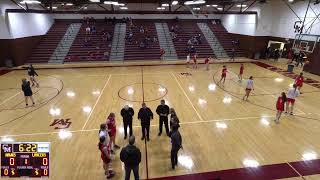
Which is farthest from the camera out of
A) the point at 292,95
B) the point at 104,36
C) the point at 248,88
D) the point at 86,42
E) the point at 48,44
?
the point at 104,36

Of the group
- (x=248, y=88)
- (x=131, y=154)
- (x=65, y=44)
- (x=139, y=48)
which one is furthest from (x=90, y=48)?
(x=131, y=154)

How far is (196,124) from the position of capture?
9.63 meters

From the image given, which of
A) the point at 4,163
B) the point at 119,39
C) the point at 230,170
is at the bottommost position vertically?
the point at 230,170

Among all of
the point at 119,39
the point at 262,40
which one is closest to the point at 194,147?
the point at 262,40

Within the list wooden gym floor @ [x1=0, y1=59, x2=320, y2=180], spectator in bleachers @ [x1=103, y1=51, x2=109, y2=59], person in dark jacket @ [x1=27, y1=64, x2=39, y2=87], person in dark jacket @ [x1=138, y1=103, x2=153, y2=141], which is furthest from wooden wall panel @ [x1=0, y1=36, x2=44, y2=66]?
person in dark jacket @ [x1=138, y1=103, x2=153, y2=141]

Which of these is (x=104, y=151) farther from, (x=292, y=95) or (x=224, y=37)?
(x=224, y=37)

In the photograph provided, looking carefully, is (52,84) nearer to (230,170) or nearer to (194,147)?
(194,147)

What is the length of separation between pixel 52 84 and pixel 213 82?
1177 centimetres

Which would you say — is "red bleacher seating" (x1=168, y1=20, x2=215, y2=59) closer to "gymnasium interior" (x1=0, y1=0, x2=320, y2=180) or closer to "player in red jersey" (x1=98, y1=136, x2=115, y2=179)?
"gymnasium interior" (x1=0, y1=0, x2=320, y2=180)

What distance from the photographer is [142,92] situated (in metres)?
14.0

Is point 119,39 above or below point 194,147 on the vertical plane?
above

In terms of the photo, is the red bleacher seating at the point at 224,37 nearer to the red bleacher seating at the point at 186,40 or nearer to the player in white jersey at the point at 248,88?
the red bleacher seating at the point at 186,40
